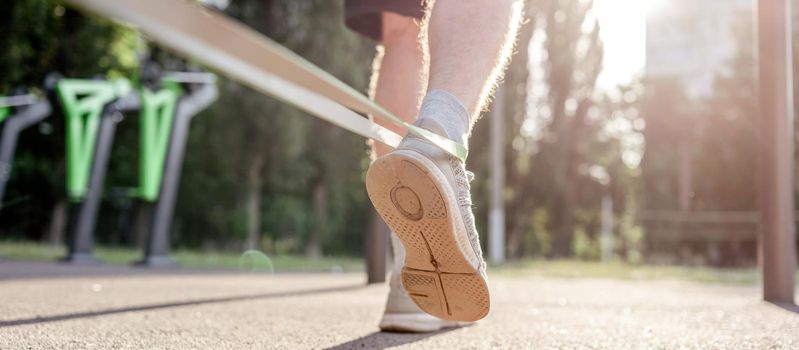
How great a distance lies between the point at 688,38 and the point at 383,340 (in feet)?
102

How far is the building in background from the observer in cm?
2838

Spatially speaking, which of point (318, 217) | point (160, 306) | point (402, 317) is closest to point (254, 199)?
point (318, 217)

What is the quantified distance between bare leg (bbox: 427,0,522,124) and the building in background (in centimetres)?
2741

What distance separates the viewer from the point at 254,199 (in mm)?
16719

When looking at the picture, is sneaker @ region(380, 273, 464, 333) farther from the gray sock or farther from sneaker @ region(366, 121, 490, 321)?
the gray sock

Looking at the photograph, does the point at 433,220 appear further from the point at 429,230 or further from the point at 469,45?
the point at 469,45

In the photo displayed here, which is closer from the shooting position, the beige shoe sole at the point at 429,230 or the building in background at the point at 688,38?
the beige shoe sole at the point at 429,230

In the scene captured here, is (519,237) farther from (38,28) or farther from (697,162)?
(38,28)

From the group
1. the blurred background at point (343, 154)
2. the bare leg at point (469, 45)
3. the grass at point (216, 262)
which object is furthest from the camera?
the blurred background at point (343, 154)

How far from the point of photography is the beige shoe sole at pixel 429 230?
122cm

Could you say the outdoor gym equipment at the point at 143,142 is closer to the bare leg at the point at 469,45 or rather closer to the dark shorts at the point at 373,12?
the dark shorts at the point at 373,12

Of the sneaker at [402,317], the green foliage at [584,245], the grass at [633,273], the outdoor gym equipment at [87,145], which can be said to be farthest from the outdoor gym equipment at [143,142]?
the green foliage at [584,245]

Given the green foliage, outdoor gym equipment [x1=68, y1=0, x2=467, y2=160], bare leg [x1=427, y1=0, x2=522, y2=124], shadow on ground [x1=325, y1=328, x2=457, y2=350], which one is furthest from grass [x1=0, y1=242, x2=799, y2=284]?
the green foliage

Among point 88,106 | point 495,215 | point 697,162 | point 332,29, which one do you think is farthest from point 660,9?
point 88,106
